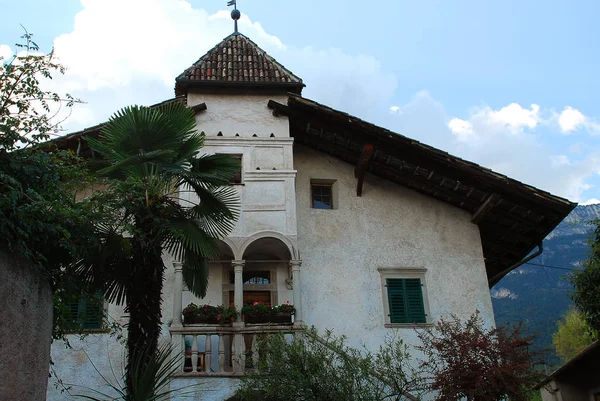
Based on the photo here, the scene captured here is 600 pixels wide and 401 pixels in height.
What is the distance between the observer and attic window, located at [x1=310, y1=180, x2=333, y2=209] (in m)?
17.4

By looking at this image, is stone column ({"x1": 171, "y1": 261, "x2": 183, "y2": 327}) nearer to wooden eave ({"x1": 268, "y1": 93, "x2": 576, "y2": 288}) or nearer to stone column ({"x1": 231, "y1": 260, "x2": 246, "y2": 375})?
stone column ({"x1": 231, "y1": 260, "x2": 246, "y2": 375})

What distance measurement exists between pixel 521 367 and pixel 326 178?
745cm

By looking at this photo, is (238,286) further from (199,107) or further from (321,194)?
(199,107)

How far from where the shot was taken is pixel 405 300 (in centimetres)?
1622

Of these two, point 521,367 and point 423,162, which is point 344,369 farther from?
point 423,162

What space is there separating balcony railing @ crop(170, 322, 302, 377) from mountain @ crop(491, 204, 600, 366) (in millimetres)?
60957

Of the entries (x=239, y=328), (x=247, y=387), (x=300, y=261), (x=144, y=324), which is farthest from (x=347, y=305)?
(x=144, y=324)

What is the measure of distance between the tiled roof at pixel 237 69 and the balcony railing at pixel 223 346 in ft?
21.4

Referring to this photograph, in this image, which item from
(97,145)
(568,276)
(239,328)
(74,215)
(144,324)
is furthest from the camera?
(568,276)

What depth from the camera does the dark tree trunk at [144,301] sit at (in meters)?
10.5

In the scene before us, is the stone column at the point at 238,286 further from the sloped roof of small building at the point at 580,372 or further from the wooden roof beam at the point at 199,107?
Answer: the sloped roof of small building at the point at 580,372

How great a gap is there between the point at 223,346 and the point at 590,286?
7678 mm

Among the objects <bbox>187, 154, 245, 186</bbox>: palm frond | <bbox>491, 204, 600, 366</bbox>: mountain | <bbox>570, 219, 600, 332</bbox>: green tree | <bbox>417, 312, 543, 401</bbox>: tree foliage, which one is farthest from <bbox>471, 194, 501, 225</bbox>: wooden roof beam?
<bbox>491, 204, 600, 366</bbox>: mountain

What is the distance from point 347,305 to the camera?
15.9 m
